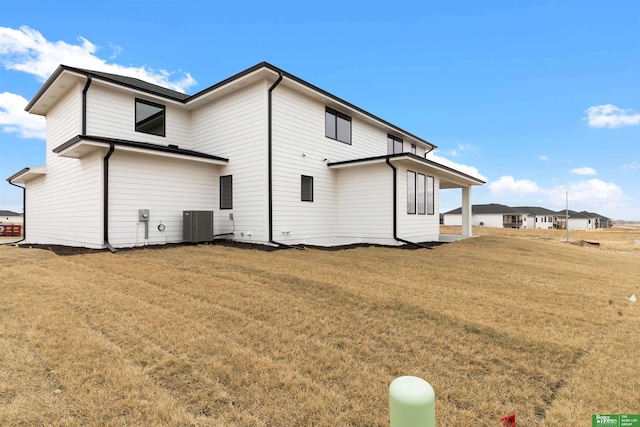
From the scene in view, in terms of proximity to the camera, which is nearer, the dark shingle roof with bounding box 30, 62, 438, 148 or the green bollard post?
the green bollard post

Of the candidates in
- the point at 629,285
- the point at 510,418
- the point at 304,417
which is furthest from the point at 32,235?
the point at 629,285

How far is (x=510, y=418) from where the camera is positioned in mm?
2076

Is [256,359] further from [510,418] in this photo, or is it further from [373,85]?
[373,85]

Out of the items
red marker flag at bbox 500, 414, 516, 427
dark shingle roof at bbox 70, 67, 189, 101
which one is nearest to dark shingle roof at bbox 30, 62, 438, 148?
dark shingle roof at bbox 70, 67, 189, 101

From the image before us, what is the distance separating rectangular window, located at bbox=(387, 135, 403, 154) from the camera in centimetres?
1689

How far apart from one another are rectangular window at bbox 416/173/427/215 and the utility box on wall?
8.46 meters

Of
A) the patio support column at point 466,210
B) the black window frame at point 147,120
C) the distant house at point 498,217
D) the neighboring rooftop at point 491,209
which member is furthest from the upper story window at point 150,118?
the neighboring rooftop at point 491,209

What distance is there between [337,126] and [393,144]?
514cm

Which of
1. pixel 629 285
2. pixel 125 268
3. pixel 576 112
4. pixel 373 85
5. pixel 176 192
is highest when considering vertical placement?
pixel 373 85

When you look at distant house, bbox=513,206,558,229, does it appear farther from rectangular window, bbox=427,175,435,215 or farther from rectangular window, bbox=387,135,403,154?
rectangular window, bbox=427,175,435,215

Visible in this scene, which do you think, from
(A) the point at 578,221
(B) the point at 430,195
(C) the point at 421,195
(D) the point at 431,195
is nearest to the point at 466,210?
(D) the point at 431,195

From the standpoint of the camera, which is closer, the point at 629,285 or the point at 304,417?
the point at 304,417

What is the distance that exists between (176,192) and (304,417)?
32.9 feet

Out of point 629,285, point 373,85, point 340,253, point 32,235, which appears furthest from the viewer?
point 373,85
